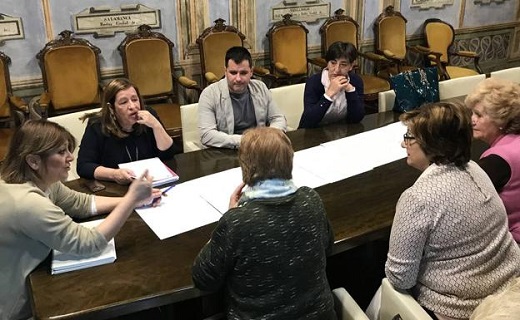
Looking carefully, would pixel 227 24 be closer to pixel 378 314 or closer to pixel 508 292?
pixel 378 314

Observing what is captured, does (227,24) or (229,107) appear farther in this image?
(227,24)

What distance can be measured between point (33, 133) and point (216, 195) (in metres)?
0.69

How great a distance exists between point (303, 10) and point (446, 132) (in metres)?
3.62

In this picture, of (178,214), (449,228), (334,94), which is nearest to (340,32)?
(334,94)

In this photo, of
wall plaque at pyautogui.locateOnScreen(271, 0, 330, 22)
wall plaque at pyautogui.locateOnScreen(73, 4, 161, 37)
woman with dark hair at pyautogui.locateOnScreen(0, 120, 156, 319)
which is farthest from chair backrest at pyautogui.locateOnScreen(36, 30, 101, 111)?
woman with dark hair at pyautogui.locateOnScreen(0, 120, 156, 319)

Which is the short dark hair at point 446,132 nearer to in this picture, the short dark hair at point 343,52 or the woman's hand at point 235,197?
the woman's hand at point 235,197

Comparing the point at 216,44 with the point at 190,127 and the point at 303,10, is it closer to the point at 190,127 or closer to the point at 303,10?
the point at 303,10

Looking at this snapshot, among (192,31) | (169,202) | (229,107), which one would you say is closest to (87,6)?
(192,31)

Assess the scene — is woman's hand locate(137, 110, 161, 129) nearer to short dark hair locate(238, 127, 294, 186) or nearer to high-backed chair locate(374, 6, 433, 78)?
short dark hair locate(238, 127, 294, 186)

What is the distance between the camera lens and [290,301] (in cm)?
145

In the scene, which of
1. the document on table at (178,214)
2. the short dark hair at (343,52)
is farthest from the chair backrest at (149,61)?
the document on table at (178,214)

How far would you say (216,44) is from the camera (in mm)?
4410

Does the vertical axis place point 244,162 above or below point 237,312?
above

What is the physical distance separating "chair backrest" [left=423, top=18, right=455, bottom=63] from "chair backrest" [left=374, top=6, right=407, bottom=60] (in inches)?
14.7
